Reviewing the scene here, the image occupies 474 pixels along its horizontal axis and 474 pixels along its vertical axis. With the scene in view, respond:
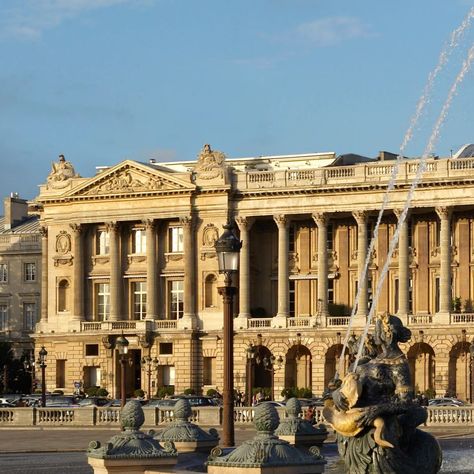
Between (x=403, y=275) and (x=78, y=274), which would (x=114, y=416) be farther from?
(x=78, y=274)

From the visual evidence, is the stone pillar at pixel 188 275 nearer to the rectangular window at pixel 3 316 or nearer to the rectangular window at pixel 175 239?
the rectangular window at pixel 175 239

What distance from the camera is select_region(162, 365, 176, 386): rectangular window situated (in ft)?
Answer: 360

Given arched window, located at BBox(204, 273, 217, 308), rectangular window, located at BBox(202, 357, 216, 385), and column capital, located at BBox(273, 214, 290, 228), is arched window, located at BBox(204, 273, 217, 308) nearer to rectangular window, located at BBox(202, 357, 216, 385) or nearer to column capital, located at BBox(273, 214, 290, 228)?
rectangular window, located at BBox(202, 357, 216, 385)

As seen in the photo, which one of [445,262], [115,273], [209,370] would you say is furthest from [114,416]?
[115,273]

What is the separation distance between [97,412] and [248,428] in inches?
319

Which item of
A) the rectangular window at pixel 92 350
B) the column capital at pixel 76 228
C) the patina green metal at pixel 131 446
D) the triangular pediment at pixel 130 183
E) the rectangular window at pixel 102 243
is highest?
the triangular pediment at pixel 130 183

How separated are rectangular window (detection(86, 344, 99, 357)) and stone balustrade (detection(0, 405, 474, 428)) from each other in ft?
131

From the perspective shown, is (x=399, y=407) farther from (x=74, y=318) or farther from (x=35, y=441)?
(x=74, y=318)

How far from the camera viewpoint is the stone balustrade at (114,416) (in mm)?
64438

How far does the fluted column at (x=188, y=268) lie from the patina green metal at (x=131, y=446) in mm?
88111

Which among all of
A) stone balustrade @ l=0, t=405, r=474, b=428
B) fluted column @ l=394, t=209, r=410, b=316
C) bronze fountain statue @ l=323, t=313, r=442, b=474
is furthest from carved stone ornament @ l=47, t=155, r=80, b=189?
bronze fountain statue @ l=323, t=313, r=442, b=474

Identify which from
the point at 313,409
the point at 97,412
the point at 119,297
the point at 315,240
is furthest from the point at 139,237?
the point at 313,409

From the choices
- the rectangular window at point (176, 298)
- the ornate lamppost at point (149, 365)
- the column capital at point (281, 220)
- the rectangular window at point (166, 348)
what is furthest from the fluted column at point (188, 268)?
the column capital at point (281, 220)

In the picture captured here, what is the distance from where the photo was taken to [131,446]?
2011 cm
